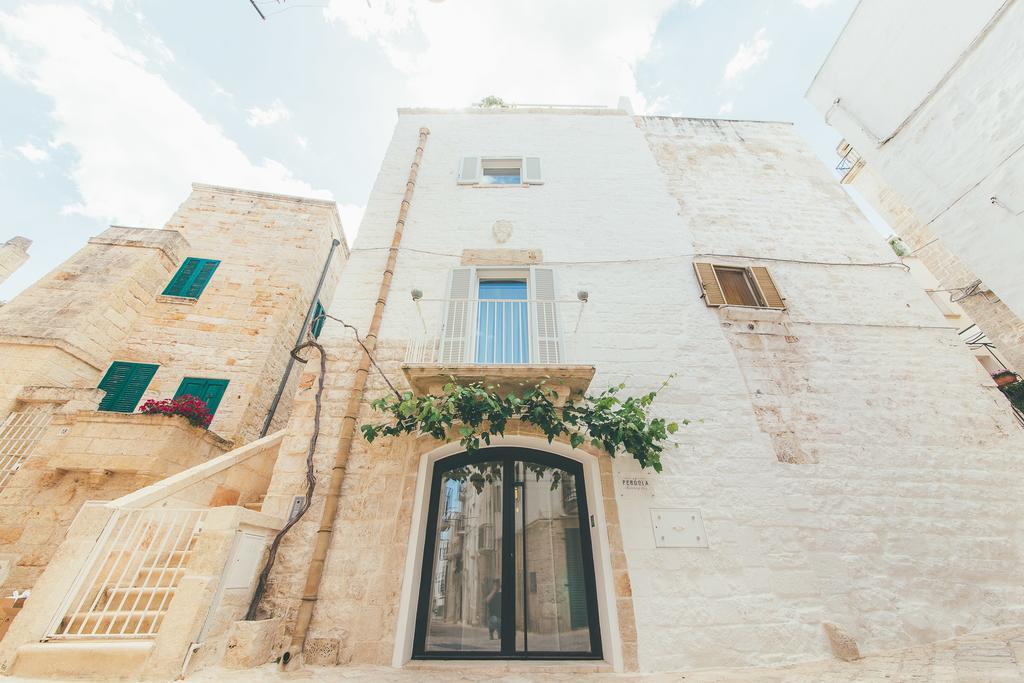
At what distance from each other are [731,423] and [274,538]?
5.66 m

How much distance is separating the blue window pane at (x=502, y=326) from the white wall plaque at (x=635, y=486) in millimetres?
1980

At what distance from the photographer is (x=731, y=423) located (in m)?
5.05

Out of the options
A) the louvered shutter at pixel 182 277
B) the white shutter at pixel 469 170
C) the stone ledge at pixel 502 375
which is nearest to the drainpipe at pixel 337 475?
the stone ledge at pixel 502 375

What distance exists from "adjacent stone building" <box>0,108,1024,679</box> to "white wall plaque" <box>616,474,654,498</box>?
0.03 metres

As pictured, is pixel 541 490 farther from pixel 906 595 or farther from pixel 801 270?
pixel 801 270

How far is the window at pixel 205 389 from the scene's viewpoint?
22.6 feet

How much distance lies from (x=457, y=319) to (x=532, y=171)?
409 cm

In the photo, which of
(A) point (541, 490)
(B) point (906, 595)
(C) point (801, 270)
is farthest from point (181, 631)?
(C) point (801, 270)

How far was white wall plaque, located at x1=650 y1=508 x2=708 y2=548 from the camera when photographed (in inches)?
167

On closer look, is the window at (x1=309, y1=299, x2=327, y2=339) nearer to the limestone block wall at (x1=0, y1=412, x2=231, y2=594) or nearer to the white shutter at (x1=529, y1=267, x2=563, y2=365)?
the limestone block wall at (x1=0, y1=412, x2=231, y2=594)

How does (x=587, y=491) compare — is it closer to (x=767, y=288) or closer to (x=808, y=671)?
(x=808, y=671)

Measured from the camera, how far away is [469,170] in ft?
25.6

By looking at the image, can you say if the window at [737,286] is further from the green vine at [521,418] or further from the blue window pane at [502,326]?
the blue window pane at [502,326]

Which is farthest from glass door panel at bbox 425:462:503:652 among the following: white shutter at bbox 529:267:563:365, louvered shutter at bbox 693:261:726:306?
louvered shutter at bbox 693:261:726:306
